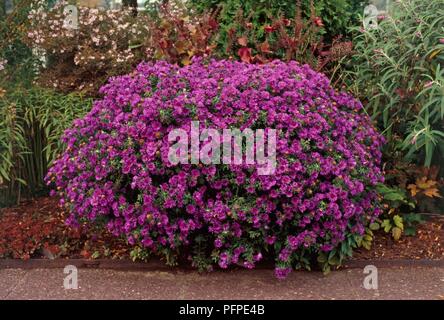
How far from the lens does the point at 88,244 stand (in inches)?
175

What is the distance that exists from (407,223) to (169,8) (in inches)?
113

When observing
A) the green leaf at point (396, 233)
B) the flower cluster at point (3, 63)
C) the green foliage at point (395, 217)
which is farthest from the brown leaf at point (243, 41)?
the flower cluster at point (3, 63)

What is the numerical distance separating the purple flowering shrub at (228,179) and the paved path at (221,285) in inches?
5.0

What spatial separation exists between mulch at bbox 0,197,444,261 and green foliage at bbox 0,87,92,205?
0.55 m

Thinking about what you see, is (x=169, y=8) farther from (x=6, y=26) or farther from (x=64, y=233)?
(x=64, y=233)

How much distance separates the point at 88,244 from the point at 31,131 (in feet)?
4.48

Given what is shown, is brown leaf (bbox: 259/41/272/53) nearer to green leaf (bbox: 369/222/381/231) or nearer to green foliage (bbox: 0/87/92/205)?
green foliage (bbox: 0/87/92/205)

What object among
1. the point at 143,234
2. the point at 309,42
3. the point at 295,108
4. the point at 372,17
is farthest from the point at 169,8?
the point at 143,234

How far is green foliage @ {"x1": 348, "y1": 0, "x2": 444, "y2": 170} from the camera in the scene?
14.6ft

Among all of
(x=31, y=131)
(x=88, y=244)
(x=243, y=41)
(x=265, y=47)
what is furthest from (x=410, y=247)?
(x=31, y=131)

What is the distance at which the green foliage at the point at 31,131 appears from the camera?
5.02 metres

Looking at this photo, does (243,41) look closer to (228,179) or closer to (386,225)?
(228,179)

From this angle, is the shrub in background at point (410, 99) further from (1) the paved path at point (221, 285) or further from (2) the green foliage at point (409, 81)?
(1) the paved path at point (221, 285)

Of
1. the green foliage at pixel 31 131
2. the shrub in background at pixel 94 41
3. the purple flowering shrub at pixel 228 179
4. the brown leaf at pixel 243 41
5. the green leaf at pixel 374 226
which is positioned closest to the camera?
the purple flowering shrub at pixel 228 179
